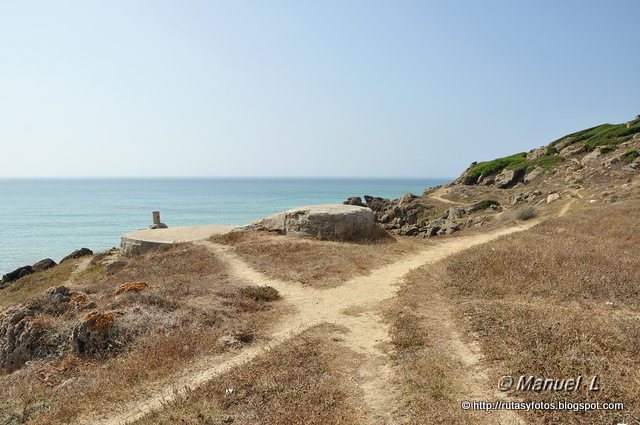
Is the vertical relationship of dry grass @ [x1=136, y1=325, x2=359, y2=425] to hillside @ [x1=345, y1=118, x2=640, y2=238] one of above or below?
below

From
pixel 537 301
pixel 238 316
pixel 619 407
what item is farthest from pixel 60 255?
pixel 619 407

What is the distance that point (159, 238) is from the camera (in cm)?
2608

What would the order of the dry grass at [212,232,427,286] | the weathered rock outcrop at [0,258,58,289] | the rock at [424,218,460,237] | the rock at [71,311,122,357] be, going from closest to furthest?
the rock at [71,311,122,357] → the dry grass at [212,232,427,286] → the rock at [424,218,460,237] → the weathered rock outcrop at [0,258,58,289]

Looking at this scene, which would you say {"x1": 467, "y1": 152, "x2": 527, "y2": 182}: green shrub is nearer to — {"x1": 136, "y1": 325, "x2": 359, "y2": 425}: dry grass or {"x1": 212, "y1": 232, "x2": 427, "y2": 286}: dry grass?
{"x1": 212, "y1": 232, "x2": 427, "y2": 286}: dry grass

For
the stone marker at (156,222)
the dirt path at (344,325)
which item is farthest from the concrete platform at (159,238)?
the dirt path at (344,325)

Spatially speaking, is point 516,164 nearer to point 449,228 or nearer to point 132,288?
point 449,228

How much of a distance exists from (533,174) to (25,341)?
46108mm

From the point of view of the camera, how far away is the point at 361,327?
10812 mm

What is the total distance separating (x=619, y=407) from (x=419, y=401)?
268cm

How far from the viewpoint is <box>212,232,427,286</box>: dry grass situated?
16453 millimetres

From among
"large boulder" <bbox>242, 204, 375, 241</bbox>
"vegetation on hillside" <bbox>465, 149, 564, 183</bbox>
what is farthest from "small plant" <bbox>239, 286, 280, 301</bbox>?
"vegetation on hillside" <bbox>465, 149, 564, 183</bbox>

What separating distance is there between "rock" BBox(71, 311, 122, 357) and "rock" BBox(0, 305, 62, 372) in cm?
98

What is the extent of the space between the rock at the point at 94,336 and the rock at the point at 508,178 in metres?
43.8

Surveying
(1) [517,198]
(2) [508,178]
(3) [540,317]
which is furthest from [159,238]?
(2) [508,178]
